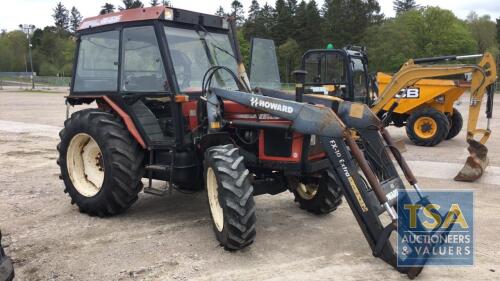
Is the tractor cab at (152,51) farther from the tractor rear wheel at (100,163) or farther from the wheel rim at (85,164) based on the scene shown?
the wheel rim at (85,164)

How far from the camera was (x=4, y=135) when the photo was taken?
14133mm

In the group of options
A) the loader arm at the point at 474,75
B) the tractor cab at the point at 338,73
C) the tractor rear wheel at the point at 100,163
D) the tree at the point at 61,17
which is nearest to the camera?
the tractor rear wheel at the point at 100,163

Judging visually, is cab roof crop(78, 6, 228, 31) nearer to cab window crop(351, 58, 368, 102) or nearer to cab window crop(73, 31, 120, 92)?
cab window crop(73, 31, 120, 92)

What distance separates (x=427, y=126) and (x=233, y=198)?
9.57 m

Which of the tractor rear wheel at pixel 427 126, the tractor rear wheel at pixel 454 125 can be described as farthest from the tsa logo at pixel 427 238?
the tractor rear wheel at pixel 454 125

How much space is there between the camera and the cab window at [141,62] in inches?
223

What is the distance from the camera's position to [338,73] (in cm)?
1142

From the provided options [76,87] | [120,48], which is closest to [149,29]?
[120,48]

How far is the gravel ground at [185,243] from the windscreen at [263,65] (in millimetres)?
1734

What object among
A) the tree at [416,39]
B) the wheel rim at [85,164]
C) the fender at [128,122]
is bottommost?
the wheel rim at [85,164]

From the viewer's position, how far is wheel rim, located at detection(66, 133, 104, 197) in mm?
6152

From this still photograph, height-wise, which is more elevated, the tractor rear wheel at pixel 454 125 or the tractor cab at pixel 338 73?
the tractor cab at pixel 338 73

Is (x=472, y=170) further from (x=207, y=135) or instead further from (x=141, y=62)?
(x=141, y=62)

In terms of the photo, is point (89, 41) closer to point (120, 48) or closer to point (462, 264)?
point (120, 48)
